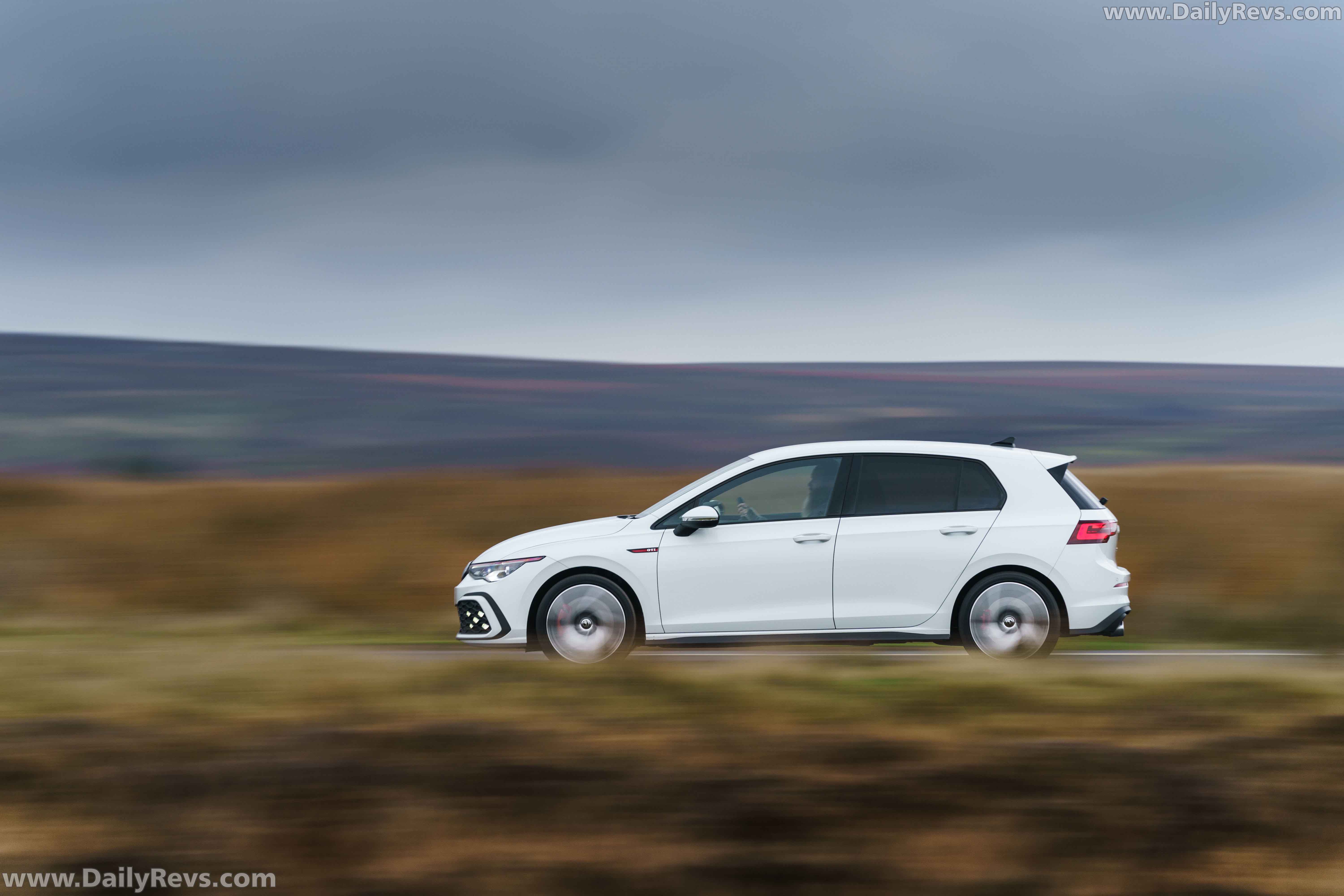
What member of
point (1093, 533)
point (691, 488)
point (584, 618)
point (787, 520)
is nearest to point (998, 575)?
point (1093, 533)

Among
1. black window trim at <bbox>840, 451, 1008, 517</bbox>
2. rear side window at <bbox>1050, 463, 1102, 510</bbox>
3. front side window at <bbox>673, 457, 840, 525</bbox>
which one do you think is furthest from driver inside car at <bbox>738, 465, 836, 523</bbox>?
rear side window at <bbox>1050, 463, 1102, 510</bbox>

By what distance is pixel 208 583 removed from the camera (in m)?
12.4

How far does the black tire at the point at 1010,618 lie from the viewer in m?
7.51

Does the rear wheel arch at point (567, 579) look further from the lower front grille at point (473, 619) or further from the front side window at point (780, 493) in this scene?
the front side window at point (780, 493)

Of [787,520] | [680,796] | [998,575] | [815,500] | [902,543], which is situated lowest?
[680,796]

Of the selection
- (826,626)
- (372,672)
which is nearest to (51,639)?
(372,672)

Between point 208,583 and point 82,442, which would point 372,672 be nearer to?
point 208,583

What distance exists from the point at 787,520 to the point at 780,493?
0.20 meters

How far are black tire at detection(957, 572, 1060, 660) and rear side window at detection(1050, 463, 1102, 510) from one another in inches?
23.4

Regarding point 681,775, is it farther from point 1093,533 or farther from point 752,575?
point 1093,533

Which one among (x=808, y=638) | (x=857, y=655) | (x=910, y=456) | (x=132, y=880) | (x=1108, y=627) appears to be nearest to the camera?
(x=132, y=880)

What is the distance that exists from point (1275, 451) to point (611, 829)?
608 inches

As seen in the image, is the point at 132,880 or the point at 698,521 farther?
the point at 698,521

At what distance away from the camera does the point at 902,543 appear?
752cm
